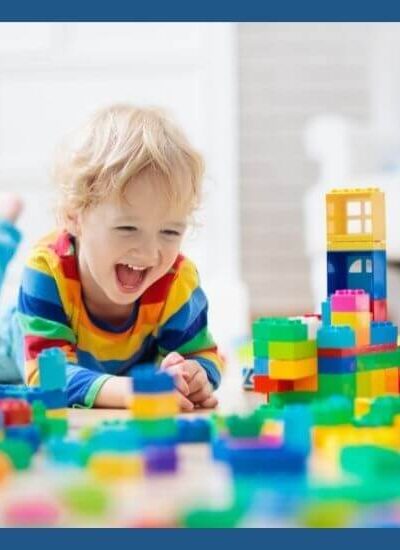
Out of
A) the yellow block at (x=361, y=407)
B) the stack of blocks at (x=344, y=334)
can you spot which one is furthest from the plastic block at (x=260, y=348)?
the yellow block at (x=361, y=407)

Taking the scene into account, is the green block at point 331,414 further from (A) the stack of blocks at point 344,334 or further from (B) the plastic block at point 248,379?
(B) the plastic block at point 248,379

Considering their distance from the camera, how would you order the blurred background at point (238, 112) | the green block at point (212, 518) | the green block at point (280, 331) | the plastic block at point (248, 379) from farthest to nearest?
the blurred background at point (238, 112)
the plastic block at point (248, 379)
the green block at point (280, 331)
the green block at point (212, 518)

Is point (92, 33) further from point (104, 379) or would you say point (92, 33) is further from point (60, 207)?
point (104, 379)

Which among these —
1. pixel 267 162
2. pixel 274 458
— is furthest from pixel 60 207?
pixel 267 162

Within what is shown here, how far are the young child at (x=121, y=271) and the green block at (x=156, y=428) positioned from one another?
0.33 m

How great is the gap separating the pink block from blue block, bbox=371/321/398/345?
0.11ft

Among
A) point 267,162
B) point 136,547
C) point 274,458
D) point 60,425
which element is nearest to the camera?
point 136,547

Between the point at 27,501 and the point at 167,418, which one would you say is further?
the point at 167,418

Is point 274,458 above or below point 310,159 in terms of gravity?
below

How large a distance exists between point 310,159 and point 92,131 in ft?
7.23

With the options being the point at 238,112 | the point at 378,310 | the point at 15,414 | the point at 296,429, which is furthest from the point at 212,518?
the point at 238,112

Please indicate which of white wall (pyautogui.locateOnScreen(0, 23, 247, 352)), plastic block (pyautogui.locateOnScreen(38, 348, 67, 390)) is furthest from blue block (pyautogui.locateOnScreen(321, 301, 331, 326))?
white wall (pyautogui.locateOnScreen(0, 23, 247, 352))

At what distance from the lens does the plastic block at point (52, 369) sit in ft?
3.10

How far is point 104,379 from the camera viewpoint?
118cm
